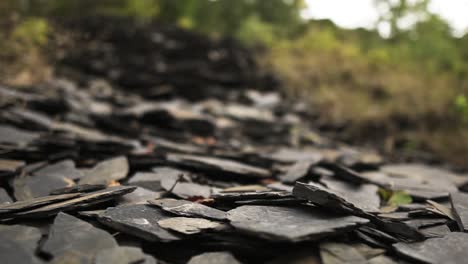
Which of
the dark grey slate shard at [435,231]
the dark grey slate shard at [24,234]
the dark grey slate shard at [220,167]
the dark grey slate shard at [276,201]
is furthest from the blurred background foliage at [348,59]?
the dark grey slate shard at [24,234]

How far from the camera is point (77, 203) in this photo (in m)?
1.86

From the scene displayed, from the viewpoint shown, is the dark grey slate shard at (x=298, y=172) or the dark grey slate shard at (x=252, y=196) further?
the dark grey slate shard at (x=298, y=172)

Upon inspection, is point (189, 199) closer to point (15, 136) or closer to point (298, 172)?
point (298, 172)

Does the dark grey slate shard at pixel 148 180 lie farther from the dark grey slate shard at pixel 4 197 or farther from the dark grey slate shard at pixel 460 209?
the dark grey slate shard at pixel 460 209

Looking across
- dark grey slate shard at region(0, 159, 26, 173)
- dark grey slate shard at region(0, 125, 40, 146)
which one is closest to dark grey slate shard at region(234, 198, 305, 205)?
dark grey slate shard at region(0, 159, 26, 173)

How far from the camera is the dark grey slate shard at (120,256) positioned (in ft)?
4.61

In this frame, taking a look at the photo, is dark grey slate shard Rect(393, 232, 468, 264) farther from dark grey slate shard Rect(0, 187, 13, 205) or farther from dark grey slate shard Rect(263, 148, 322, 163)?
dark grey slate shard Rect(0, 187, 13, 205)

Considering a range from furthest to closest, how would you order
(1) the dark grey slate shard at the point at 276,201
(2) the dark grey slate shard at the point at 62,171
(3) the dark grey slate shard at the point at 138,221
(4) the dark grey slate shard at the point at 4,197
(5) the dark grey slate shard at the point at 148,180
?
(2) the dark grey slate shard at the point at 62,171 → (5) the dark grey slate shard at the point at 148,180 → (4) the dark grey slate shard at the point at 4,197 → (1) the dark grey slate shard at the point at 276,201 → (3) the dark grey slate shard at the point at 138,221

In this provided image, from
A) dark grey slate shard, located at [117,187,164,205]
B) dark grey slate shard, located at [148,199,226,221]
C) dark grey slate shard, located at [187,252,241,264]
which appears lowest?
dark grey slate shard, located at [187,252,241,264]

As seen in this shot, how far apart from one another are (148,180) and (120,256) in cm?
114

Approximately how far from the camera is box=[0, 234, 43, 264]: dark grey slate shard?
139 centimetres

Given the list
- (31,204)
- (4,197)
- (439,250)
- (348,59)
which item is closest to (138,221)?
(31,204)

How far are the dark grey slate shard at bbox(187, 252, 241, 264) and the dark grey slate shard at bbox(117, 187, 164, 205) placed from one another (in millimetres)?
659

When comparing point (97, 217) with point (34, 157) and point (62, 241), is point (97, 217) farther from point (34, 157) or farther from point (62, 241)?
point (34, 157)
